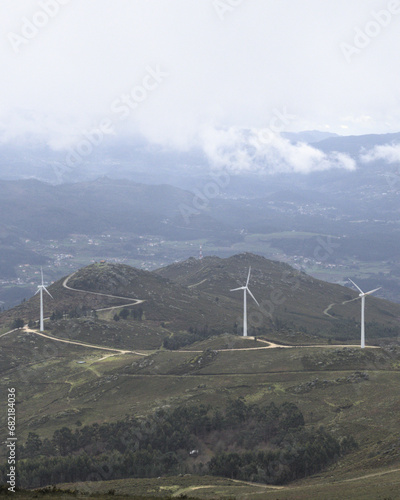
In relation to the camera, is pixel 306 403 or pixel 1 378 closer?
pixel 306 403

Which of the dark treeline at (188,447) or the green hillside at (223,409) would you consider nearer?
the green hillside at (223,409)

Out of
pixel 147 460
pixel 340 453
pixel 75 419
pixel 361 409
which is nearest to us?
pixel 340 453

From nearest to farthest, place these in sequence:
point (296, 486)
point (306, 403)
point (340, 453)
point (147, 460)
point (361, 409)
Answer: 1. point (296, 486)
2. point (340, 453)
3. point (147, 460)
4. point (361, 409)
5. point (306, 403)

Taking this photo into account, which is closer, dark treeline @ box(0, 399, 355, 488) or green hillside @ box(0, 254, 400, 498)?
green hillside @ box(0, 254, 400, 498)

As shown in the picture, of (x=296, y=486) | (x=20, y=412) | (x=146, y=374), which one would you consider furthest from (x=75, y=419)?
(x=296, y=486)

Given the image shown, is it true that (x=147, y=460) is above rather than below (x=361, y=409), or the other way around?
below

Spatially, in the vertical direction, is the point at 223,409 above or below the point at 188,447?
above

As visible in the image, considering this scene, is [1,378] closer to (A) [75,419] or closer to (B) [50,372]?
(B) [50,372]

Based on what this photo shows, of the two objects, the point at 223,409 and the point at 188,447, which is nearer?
the point at 188,447
